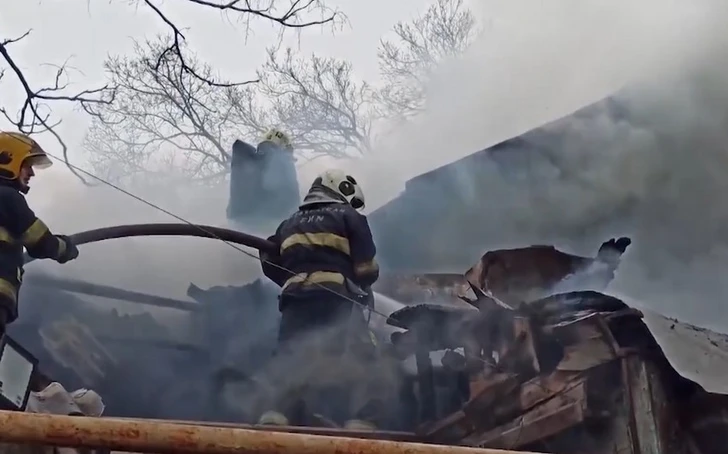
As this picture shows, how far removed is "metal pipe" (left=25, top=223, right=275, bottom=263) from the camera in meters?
4.32

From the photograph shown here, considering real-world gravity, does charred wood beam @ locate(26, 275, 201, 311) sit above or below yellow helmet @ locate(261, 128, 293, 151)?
below

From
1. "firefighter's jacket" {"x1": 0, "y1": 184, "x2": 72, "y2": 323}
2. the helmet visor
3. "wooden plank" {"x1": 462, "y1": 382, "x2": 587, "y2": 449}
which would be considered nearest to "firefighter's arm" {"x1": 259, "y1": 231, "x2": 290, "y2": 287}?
"firefighter's jacket" {"x1": 0, "y1": 184, "x2": 72, "y2": 323}

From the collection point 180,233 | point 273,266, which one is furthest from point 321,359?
point 180,233

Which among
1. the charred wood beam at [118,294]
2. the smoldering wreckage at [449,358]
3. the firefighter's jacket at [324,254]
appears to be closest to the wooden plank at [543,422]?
the smoldering wreckage at [449,358]

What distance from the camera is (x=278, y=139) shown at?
4.97 metres

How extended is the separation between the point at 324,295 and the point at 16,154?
1.54m

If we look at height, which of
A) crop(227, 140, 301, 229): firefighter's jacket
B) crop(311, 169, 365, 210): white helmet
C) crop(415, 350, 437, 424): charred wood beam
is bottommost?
crop(415, 350, 437, 424): charred wood beam

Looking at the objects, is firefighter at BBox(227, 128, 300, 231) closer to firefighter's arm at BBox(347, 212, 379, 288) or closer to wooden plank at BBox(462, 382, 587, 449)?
firefighter's arm at BBox(347, 212, 379, 288)

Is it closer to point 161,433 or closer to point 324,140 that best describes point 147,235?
point 324,140

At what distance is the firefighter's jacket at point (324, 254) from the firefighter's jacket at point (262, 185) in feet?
1.12

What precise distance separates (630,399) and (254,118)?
335 centimetres

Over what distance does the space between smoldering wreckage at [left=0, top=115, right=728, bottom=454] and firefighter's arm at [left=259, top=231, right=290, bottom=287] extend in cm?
6

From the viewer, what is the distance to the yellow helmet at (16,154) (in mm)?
4035

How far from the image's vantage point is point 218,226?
4.57 m
